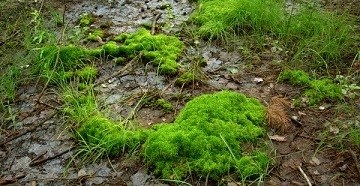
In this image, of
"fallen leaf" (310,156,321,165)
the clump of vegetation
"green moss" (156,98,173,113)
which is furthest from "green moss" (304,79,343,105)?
"green moss" (156,98,173,113)

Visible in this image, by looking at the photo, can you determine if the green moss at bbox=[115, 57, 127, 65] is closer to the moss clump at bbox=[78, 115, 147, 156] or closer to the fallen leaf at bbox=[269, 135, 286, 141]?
the moss clump at bbox=[78, 115, 147, 156]

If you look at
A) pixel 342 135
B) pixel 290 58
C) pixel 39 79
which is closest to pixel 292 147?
pixel 342 135

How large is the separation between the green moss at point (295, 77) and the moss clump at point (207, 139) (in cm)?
61

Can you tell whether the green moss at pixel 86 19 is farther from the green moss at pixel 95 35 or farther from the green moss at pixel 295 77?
the green moss at pixel 295 77

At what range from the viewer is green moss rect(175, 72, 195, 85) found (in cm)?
392

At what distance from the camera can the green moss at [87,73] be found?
4.03 m

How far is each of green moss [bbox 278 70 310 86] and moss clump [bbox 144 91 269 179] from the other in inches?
24.0

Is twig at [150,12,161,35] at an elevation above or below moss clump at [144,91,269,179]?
above

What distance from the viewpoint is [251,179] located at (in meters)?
2.81

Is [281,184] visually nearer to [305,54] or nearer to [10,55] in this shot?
[305,54]

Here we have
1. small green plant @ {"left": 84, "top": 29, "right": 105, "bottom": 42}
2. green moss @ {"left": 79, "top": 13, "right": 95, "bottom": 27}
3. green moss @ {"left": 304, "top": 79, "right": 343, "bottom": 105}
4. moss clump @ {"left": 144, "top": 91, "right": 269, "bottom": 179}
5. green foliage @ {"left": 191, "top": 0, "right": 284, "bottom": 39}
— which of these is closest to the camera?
moss clump @ {"left": 144, "top": 91, "right": 269, "bottom": 179}

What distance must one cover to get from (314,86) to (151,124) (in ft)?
5.70

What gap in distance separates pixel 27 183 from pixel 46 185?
0.17m

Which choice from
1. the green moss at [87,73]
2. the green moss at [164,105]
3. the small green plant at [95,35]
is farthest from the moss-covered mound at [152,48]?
the green moss at [164,105]
